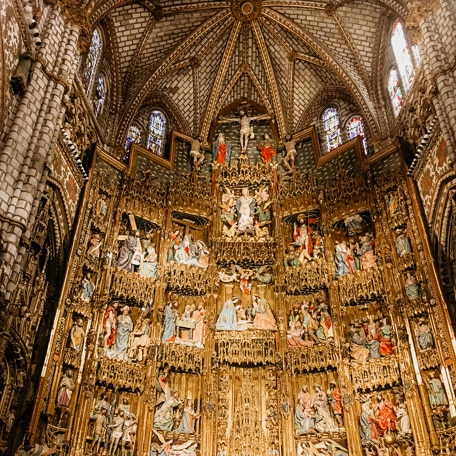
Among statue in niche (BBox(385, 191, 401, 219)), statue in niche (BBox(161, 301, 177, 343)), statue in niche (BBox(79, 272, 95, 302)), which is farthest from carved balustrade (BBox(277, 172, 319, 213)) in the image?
statue in niche (BBox(79, 272, 95, 302))

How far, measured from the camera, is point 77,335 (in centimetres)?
1423

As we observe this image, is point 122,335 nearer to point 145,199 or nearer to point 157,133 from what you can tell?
point 145,199

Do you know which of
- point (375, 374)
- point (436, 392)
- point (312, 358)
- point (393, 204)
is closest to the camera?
point (436, 392)

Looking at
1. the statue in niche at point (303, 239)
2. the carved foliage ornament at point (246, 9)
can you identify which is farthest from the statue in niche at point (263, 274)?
the carved foliage ornament at point (246, 9)

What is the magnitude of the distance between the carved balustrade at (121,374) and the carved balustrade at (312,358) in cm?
410

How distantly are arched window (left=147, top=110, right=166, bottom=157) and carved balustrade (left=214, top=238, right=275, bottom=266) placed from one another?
16.1 feet

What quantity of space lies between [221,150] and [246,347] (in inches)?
318

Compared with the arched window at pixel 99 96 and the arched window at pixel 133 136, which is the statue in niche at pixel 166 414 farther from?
the arched window at pixel 99 96

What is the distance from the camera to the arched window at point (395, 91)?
18.5 meters

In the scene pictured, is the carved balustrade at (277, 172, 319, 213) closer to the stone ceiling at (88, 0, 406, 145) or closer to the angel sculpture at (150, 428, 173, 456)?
the stone ceiling at (88, 0, 406, 145)

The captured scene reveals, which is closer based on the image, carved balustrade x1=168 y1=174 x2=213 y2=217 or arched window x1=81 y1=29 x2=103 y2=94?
arched window x1=81 y1=29 x2=103 y2=94

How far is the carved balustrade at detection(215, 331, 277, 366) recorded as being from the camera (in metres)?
15.8

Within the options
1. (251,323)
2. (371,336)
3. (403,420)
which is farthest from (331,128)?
(403,420)

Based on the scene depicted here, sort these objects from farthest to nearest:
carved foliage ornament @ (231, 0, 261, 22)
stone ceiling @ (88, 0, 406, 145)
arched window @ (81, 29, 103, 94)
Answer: carved foliage ornament @ (231, 0, 261, 22), stone ceiling @ (88, 0, 406, 145), arched window @ (81, 29, 103, 94)
